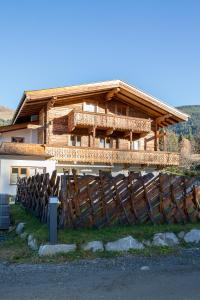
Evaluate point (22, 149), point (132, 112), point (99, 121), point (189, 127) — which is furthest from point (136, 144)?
point (189, 127)

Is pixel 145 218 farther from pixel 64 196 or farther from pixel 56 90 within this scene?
pixel 56 90

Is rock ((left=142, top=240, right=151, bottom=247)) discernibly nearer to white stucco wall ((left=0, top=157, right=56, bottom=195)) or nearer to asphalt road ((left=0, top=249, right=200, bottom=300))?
asphalt road ((left=0, top=249, right=200, bottom=300))

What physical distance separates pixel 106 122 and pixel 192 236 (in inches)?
831

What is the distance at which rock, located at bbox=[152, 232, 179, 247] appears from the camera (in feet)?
30.5

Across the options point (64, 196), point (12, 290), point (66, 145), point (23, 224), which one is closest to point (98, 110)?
point (66, 145)

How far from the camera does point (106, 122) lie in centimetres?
3033

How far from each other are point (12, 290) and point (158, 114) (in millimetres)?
30114

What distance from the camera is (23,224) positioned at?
1245 cm

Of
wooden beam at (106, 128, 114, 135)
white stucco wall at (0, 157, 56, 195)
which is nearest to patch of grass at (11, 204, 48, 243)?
white stucco wall at (0, 157, 56, 195)

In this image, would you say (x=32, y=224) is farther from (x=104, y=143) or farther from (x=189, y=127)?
(x=189, y=127)

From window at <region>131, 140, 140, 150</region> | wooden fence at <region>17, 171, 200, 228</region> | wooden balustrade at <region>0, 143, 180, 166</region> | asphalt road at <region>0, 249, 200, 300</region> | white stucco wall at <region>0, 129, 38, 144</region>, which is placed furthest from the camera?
window at <region>131, 140, 140, 150</region>

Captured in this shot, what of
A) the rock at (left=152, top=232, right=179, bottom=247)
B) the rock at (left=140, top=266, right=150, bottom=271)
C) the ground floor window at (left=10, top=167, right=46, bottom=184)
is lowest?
the rock at (left=140, top=266, right=150, bottom=271)

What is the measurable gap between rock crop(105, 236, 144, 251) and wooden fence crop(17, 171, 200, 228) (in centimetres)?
132

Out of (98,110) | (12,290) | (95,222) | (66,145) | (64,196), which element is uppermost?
(98,110)
